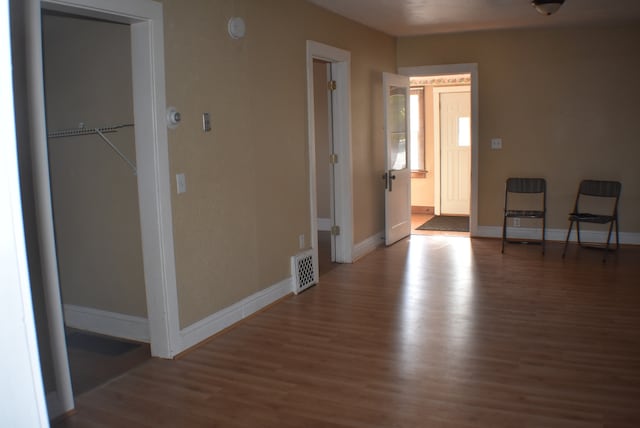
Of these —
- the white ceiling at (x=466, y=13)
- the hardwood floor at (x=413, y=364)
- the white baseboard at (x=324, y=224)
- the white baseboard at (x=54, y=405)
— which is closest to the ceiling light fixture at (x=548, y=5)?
the white ceiling at (x=466, y=13)

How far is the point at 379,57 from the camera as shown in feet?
21.2

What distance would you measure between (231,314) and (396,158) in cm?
348

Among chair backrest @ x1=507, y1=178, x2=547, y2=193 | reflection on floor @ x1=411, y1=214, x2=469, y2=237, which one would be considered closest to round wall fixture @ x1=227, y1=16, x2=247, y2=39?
chair backrest @ x1=507, y1=178, x2=547, y2=193

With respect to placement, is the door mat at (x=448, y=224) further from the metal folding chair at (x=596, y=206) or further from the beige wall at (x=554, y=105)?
the metal folding chair at (x=596, y=206)

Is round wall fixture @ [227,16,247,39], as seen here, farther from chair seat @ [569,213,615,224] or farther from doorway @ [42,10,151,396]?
chair seat @ [569,213,615,224]

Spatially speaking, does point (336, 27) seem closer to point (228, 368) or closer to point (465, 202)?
point (228, 368)

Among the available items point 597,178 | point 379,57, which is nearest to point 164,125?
point 379,57

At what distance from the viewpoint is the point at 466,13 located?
5.52 m

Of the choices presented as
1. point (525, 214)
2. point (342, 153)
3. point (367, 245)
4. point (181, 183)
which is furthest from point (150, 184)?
point (525, 214)

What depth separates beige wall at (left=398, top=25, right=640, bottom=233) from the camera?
6242 mm

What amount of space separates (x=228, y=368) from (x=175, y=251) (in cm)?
78

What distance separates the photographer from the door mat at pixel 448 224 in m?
7.67

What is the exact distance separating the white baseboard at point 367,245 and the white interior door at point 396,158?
0.15m

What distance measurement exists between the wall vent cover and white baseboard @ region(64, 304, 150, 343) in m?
1.41
